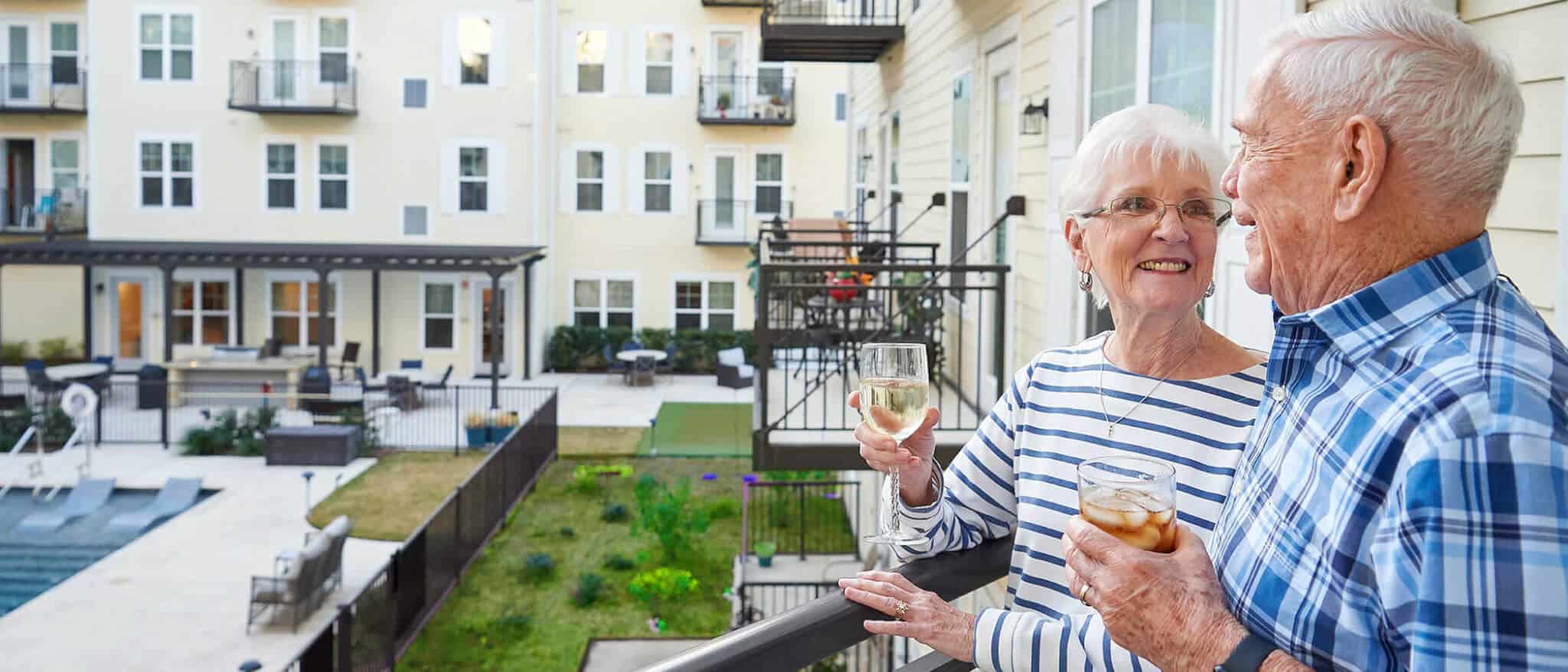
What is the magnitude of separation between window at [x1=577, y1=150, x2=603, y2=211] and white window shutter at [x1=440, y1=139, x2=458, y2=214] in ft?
9.10

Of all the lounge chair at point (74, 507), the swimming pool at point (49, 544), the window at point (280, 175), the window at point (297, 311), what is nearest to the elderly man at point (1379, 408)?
the swimming pool at point (49, 544)

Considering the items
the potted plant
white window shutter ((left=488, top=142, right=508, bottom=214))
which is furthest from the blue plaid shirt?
white window shutter ((left=488, top=142, right=508, bottom=214))

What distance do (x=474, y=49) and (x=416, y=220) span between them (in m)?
3.99

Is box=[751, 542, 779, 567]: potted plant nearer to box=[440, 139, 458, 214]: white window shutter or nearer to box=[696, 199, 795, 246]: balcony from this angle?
box=[696, 199, 795, 246]: balcony

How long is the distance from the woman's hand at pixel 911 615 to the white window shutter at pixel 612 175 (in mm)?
26960

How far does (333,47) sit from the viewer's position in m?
26.8

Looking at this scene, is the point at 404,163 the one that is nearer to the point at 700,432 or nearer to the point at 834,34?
the point at 700,432

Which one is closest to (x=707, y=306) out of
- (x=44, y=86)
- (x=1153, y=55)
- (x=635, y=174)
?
(x=635, y=174)

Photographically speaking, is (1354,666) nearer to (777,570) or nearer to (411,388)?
(777,570)

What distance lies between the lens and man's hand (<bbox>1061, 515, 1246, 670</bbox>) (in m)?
1.36

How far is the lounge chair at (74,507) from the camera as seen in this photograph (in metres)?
15.5

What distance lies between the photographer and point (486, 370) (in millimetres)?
27391

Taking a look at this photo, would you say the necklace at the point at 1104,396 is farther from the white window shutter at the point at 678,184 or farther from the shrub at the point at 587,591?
the white window shutter at the point at 678,184

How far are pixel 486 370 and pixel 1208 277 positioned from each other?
1032 inches
